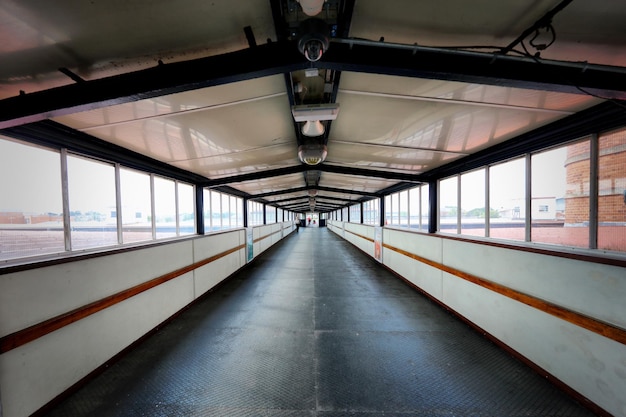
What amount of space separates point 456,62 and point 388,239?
5518 millimetres

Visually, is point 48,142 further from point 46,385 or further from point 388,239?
point 388,239

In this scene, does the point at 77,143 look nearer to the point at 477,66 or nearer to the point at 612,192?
the point at 477,66

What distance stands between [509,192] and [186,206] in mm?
6511

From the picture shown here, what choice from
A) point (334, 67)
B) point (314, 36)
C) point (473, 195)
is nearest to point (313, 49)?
point (314, 36)

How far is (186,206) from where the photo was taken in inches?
218

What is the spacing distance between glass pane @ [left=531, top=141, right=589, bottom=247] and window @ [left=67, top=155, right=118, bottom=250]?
18.9 ft

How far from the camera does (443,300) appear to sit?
3.92m

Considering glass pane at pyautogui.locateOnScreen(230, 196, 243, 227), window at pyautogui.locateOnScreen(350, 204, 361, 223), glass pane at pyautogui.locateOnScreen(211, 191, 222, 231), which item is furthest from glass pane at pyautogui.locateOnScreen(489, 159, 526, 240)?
window at pyautogui.locateOnScreen(350, 204, 361, 223)

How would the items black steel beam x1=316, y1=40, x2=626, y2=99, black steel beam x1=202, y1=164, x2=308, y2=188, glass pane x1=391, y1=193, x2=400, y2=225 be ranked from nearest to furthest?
1. black steel beam x1=316, y1=40, x2=626, y2=99
2. black steel beam x1=202, y1=164, x2=308, y2=188
3. glass pane x1=391, y1=193, x2=400, y2=225

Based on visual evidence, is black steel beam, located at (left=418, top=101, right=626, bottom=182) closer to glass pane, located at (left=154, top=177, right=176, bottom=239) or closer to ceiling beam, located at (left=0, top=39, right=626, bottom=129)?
ceiling beam, located at (left=0, top=39, right=626, bottom=129)

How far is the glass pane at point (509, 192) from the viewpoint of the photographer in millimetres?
3328

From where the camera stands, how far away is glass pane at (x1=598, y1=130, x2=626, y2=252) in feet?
7.28

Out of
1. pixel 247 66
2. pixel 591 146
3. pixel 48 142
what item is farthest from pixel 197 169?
pixel 591 146

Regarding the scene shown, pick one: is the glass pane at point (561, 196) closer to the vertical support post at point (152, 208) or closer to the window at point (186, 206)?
the vertical support post at point (152, 208)
